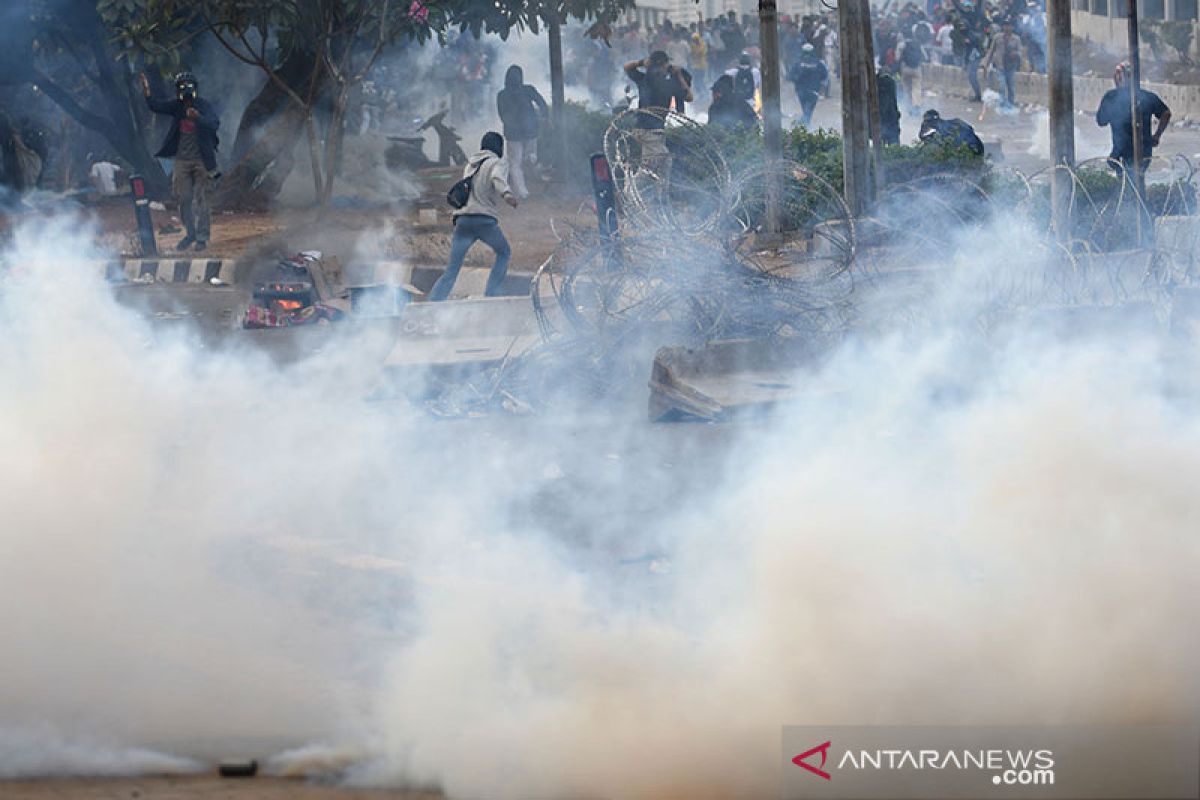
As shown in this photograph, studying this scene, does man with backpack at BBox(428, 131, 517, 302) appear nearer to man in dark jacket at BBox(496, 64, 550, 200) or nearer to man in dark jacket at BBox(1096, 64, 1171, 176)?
man in dark jacket at BBox(1096, 64, 1171, 176)

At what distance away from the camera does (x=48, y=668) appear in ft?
17.6

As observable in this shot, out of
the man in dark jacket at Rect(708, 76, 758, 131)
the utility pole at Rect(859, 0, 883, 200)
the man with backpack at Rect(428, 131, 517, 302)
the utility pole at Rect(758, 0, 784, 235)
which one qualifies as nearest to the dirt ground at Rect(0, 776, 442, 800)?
the man with backpack at Rect(428, 131, 517, 302)

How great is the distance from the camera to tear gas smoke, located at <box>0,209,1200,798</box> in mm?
4586

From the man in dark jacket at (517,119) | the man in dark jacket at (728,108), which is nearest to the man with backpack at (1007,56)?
the man in dark jacket at (728,108)

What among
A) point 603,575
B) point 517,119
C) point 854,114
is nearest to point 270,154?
point 517,119

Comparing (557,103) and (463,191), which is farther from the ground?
(557,103)

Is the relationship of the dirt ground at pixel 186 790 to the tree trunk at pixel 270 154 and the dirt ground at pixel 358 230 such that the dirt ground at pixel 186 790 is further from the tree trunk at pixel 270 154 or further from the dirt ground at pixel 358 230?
the tree trunk at pixel 270 154

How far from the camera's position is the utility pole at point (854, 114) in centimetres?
1233

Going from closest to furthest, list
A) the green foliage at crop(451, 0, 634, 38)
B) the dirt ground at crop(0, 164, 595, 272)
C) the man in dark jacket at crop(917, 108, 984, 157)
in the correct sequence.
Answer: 1. the man in dark jacket at crop(917, 108, 984, 157)
2. the dirt ground at crop(0, 164, 595, 272)
3. the green foliage at crop(451, 0, 634, 38)

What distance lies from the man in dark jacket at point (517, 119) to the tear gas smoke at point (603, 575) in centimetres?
1009
